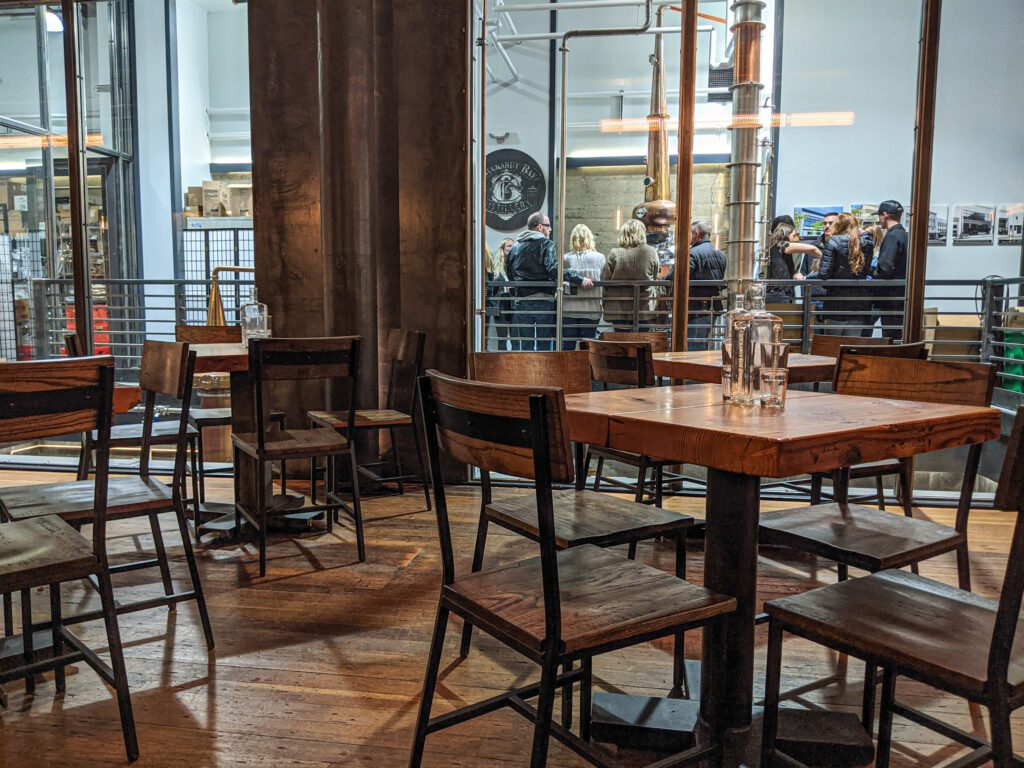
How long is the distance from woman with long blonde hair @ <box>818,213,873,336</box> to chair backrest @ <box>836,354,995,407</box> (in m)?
2.23

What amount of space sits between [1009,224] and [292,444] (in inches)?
157

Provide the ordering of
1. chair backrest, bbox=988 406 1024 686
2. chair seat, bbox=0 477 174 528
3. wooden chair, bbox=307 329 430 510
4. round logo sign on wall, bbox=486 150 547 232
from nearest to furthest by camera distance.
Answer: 1. chair backrest, bbox=988 406 1024 686
2. chair seat, bbox=0 477 174 528
3. wooden chair, bbox=307 329 430 510
4. round logo sign on wall, bbox=486 150 547 232

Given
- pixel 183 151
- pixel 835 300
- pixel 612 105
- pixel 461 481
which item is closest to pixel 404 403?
pixel 461 481

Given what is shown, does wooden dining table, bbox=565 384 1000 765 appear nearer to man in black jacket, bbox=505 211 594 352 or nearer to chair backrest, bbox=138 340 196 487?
chair backrest, bbox=138 340 196 487

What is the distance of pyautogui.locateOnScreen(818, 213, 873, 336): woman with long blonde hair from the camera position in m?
4.43

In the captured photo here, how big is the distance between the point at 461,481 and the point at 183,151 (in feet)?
12.3

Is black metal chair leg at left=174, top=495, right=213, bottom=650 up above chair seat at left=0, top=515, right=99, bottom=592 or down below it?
below

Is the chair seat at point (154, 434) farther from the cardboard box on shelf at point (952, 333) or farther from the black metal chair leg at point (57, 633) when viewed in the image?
the cardboard box on shelf at point (952, 333)

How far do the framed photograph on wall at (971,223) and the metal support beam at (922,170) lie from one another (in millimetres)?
197

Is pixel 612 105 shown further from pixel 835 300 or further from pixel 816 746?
pixel 816 746

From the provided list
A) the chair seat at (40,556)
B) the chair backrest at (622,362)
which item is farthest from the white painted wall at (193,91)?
the chair seat at (40,556)

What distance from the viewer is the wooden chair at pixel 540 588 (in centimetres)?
126

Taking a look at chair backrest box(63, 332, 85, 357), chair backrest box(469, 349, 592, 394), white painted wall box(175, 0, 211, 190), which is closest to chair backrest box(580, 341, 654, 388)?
chair backrest box(469, 349, 592, 394)

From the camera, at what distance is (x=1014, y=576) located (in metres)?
1.14
